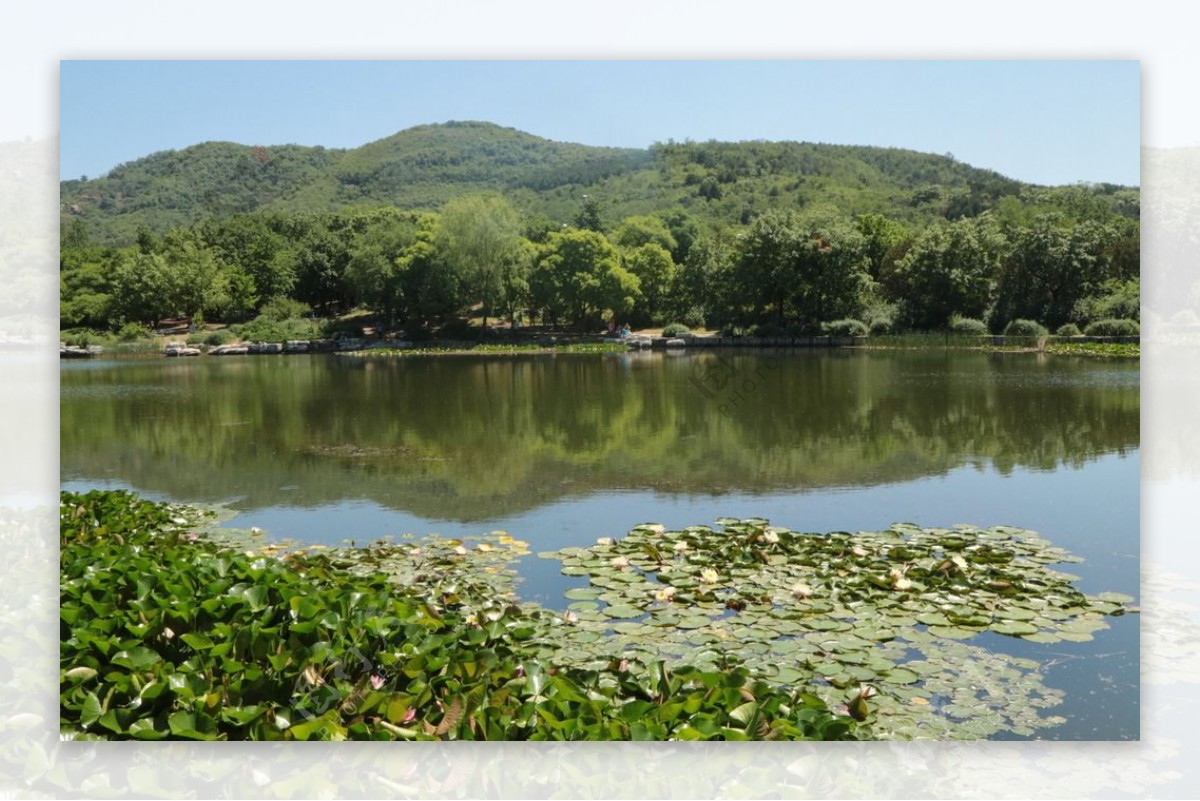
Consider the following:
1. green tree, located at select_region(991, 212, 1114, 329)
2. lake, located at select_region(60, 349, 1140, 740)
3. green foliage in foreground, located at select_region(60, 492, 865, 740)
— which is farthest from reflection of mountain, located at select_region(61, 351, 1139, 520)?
green foliage in foreground, located at select_region(60, 492, 865, 740)

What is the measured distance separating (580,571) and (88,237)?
469cm

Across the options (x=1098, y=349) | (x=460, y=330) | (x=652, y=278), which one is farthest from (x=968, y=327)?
(x=460, y=330)

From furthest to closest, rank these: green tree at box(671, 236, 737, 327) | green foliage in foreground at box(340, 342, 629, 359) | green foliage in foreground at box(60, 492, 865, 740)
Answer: green tree at box(671, 236, 737, 327) → green foliage in foreground at box(340, 342, 629, 359) → green foliage in foreground at box(60, 492, 865, 740)

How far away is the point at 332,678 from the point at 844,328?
29250 mm

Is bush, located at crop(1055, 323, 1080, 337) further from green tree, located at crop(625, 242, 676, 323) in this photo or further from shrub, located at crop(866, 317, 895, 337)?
green tree, located at crop(625, 242, 676, 323)

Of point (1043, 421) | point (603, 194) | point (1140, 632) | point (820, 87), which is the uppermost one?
point (603, 194)

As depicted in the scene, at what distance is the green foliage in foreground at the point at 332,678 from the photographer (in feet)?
11.3

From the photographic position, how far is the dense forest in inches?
380

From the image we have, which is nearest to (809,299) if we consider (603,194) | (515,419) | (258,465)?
(603,194)

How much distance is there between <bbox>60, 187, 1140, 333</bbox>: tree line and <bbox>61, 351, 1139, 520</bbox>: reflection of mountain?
141 centimetres

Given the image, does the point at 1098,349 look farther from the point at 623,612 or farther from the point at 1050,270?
the point at 623,612

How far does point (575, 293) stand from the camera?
31.8 metres

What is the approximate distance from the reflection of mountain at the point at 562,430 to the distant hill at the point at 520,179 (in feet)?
6.45

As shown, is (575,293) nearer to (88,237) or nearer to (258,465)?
(258,465)
